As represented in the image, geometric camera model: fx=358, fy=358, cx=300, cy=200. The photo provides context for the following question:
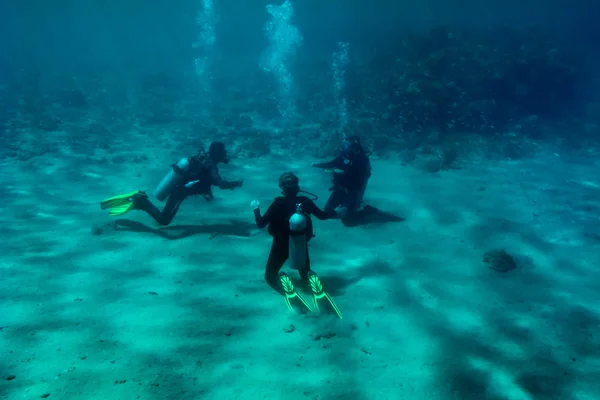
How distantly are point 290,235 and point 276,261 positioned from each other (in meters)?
0.64

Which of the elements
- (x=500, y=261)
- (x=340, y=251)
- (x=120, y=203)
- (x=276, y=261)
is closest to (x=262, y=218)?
(x=276, y=261)

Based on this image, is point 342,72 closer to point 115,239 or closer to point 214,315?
point 115,239

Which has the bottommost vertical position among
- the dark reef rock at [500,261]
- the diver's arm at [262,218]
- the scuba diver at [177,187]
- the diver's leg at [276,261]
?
the dark reef rock at [500,261]

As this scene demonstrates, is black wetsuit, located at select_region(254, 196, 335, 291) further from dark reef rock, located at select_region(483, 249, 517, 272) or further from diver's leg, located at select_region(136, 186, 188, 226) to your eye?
dark reef rock, located at select_region(483, 249, 517, 272)

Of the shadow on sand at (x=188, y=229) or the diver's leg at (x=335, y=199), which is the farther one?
the diver's leg at (x=335, y=199)

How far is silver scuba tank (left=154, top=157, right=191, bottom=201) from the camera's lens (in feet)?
24.5

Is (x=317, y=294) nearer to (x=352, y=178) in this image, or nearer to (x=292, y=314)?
(x=292, y=314)

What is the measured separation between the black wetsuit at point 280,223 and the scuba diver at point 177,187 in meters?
2.80

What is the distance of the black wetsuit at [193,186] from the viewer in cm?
752

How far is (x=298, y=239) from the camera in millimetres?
4879

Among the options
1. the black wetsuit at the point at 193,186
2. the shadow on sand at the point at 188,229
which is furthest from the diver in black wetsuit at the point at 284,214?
the black wetsuit at the point at 193,186

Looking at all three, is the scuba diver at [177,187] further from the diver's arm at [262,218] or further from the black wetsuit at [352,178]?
the diver's arm at [262,218]

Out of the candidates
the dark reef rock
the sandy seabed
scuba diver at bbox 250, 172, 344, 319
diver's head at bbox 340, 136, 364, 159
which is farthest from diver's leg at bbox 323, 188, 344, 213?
scuba diver at bbox 250, 172, 344, 319

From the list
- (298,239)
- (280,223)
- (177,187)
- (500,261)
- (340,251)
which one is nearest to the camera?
(298,239)
